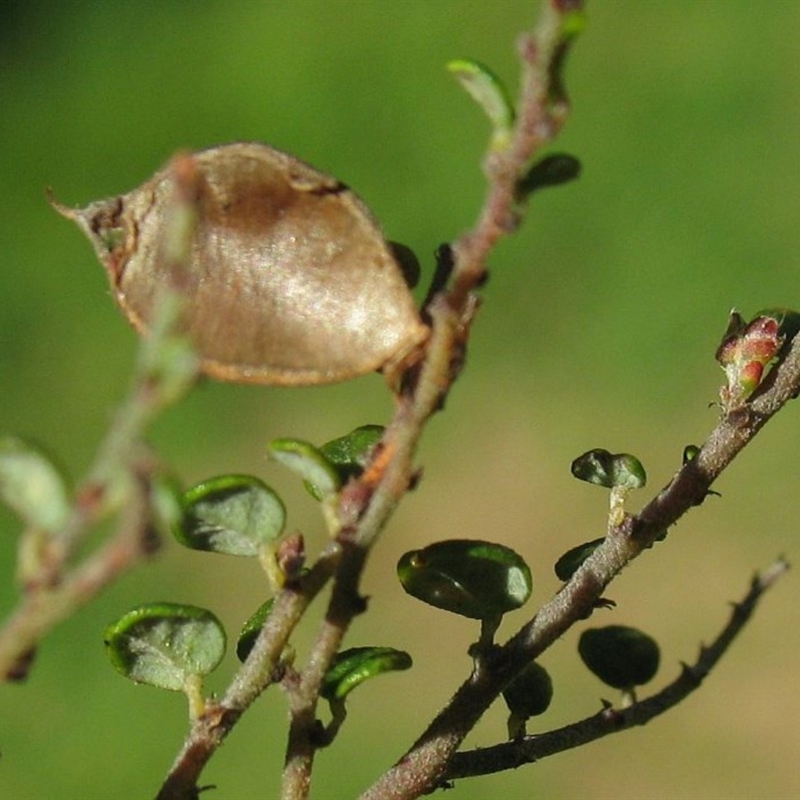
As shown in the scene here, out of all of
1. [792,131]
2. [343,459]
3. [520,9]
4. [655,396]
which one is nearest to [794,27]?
[792,131]

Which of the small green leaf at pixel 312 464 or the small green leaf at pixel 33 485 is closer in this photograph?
the small green leaf at pixel 33 485

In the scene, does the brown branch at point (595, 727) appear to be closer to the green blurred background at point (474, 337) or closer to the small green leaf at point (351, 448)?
the small green leaf at point (351, 448)

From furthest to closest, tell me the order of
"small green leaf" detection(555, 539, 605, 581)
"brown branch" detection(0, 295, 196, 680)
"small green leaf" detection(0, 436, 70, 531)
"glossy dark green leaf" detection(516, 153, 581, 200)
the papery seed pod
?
"small green leaf" detection(555, 539, 605, 581) < the papery seed pod < "glossy dark green leaf" detection(516, 153, 581, 200) < "small green leaf" detection(0, 436, 70, 531) < "brown branch" detection(0, 295, 196, 680)

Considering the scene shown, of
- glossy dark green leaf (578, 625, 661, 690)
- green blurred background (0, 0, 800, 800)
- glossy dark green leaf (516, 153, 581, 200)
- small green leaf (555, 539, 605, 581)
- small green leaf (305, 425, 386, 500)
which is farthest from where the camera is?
green blurred background (0, 0, 800, 800)

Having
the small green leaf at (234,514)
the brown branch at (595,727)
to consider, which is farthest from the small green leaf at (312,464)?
the brown branch at (595,727)

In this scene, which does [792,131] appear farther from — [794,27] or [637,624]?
[637,624]

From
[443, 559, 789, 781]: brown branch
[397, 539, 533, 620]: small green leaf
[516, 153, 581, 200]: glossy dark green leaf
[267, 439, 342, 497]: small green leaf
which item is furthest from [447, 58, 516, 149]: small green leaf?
[443, 559, 789, 781]: brown branch

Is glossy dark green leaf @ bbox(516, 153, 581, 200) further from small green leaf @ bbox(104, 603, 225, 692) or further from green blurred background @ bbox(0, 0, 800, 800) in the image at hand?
green blurred background @ bbox(0, 0, 800, 800)
